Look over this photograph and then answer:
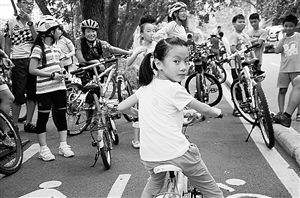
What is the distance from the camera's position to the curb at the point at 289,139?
4.92m

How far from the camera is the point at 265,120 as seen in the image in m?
5.29

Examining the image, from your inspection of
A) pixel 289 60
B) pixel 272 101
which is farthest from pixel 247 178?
pixel 272 101

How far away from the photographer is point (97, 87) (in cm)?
504

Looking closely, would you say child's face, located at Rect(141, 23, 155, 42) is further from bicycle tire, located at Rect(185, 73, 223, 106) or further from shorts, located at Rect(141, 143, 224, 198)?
shorts, located at Rect(141, 143, 224, 198)

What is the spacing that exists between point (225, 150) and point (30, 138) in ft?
10.1

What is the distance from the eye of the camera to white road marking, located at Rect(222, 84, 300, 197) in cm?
405

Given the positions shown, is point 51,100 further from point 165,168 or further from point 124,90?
point 165,168

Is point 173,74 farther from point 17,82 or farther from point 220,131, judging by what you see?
→ point 17,82

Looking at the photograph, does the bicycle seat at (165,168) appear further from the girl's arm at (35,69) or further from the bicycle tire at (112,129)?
the girl's arm at (35,69)

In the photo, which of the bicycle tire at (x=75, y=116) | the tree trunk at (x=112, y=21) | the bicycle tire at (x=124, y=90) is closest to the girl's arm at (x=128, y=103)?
the bicycle tire at (x=75, y=116)

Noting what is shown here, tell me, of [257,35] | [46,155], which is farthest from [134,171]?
[257,35]

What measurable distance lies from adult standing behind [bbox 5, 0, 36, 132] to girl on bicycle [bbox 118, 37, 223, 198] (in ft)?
13.7

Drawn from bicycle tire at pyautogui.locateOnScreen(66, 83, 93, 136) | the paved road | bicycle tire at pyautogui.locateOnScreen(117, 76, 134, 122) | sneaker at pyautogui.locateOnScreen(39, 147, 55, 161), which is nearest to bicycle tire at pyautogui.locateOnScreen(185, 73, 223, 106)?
bicycle tire at pyautogui.locateOnScreen(117, 76, 134, 122)

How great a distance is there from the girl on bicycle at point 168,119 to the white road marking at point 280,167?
1.63 metres
